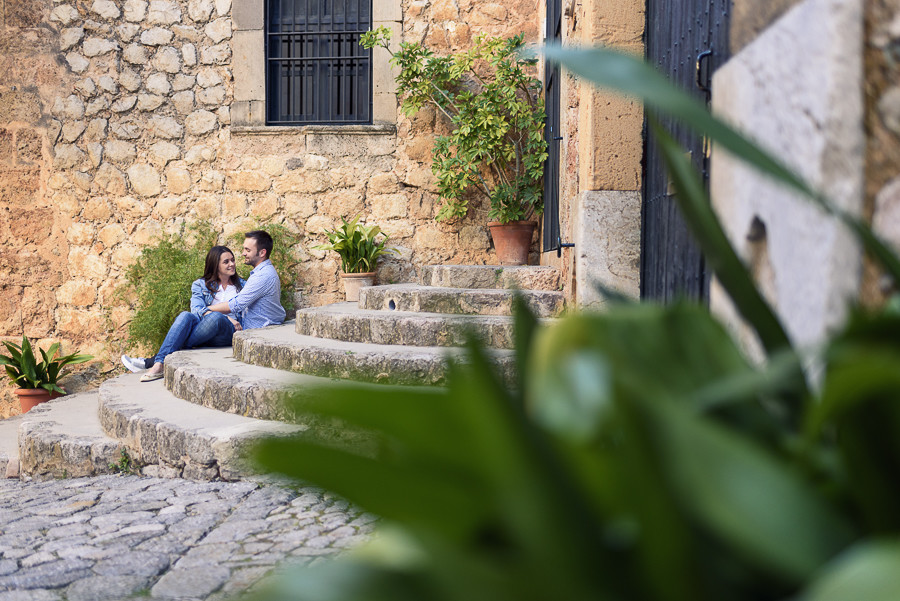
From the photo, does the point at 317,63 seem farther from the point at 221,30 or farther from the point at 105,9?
the point at 105,9

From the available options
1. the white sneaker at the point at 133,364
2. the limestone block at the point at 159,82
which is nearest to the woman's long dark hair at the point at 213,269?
the white sneaker at the point at 133,364

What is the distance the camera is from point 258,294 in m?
5.71

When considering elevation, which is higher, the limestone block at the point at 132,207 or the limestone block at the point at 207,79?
the limestone block at the point at 207,79

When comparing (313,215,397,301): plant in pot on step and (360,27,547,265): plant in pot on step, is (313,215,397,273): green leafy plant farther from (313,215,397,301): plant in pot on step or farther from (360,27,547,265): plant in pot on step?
(360,27,547,265): plant in pot on step

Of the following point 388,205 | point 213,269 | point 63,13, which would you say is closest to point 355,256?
point 388,205

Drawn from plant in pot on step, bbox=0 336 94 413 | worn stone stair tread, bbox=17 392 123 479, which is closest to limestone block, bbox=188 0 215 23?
plant in pot on step, bbox=0 336 94 413

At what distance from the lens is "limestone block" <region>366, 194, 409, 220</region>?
270 inches

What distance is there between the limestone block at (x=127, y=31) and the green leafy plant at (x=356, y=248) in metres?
2.63

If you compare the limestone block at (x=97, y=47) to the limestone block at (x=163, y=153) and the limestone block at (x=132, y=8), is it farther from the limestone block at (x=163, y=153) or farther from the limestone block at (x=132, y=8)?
the limestone block at (x=163, y=153)

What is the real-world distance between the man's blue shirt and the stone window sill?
1559 mm

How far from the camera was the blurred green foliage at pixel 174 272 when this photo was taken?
21.5 feet

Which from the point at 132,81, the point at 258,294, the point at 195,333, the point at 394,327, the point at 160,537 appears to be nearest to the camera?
the point at 160,537

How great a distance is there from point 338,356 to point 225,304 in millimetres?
2172

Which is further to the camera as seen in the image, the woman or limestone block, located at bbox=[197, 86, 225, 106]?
limestone block, located at bbox=[197, 86, 225, 106]
